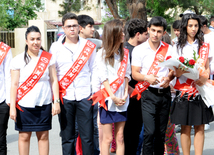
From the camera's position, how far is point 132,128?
453 centimetres

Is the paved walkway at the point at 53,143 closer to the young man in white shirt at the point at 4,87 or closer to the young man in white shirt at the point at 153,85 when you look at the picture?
the young man in white shirt at the point at 153,85

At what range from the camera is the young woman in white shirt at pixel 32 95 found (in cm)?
379

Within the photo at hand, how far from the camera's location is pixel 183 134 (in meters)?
4.21

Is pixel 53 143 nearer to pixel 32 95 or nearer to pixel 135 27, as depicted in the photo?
pixel 32 95

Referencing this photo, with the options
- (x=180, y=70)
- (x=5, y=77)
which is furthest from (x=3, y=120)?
(x=180, y=70)

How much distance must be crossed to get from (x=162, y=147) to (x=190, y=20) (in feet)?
4.98

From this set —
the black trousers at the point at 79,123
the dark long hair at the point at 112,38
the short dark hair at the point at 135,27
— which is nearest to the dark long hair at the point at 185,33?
the short dark hair at the point at 135,27

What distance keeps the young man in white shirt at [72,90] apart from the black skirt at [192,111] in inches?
40.3

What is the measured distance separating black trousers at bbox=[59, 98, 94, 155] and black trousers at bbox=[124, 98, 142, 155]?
61 cm

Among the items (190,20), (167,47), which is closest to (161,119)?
(167,47)

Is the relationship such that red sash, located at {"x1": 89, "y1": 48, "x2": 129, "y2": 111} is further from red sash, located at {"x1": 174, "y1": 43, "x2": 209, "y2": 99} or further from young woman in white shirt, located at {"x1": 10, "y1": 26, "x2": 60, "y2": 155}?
red sash, located at {"x1": 174, "y1": 43, "x2": 209, "y2": 99}

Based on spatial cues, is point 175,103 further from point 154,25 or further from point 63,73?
point 63,73

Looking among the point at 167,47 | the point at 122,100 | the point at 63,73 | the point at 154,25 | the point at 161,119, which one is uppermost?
the point at 154,25

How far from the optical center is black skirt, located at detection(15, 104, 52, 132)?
12.5ft
